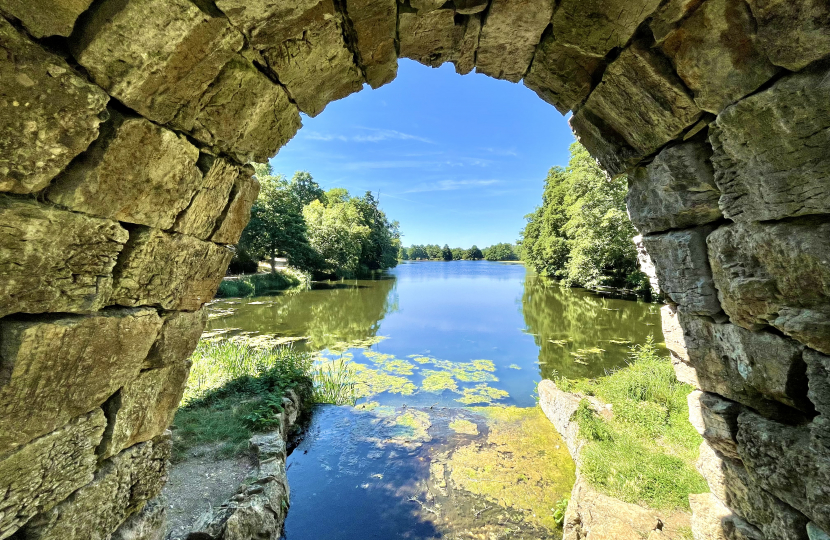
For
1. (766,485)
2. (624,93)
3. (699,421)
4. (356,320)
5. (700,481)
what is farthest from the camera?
(356,320)

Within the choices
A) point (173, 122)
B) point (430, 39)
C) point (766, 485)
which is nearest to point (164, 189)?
point (173, 122)

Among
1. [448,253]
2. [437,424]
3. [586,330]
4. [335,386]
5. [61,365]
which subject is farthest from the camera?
[448,253]

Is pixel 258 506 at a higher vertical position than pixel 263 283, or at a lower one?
lower

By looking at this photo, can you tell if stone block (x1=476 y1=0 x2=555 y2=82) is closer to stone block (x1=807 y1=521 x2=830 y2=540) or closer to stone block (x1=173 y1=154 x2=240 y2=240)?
stone block (x1=173 y1=154 x2=240 y2=240)

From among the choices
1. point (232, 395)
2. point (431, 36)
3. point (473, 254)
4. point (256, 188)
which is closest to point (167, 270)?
point (256, 188)

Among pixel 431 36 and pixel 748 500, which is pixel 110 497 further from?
pixel 748 500

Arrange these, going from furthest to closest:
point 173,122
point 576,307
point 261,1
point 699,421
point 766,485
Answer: point 576,307 → point 699,421 → point 766,485 → point 173,122 → point 261,1

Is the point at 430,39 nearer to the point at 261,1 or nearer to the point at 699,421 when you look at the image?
the point at 261,1

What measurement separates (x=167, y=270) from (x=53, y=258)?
1.88 feet

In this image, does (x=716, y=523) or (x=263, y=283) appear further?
(x=263, y=283)

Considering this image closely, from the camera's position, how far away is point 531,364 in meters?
9.45

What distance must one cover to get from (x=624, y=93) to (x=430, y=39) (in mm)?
1338

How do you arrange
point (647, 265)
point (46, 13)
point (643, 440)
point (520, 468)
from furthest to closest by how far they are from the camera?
point (520, 468), point (643, 440), point (647, 265), point (46, 13)

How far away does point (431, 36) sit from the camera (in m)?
2.42
